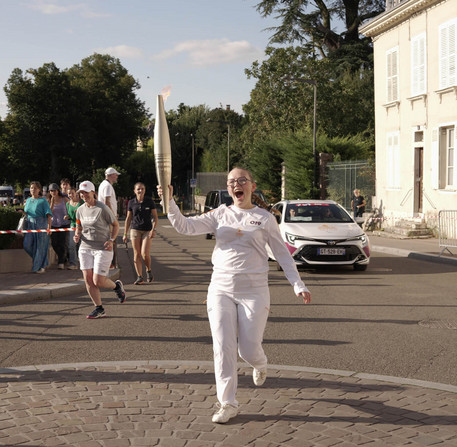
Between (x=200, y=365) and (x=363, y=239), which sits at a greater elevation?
(x=363, y=239)

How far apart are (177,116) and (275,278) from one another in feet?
272

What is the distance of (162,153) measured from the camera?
5.01m

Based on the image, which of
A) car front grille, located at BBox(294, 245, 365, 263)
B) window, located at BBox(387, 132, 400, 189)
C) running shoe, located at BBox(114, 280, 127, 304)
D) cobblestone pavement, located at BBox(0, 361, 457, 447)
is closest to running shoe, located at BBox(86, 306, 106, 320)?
running shoe, located at BBox(114, 280, 127, 304)

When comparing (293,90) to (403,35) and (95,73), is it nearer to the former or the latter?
(403,35)

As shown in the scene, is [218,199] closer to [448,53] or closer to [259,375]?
[448,53]

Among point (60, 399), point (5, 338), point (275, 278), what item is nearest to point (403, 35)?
point (275, 278)

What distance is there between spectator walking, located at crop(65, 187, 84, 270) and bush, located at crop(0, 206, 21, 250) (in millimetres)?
1129

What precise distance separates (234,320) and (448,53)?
68.2 feet

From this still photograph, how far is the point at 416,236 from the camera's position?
23.8 m

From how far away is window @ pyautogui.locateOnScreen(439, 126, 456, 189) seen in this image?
77.3ft

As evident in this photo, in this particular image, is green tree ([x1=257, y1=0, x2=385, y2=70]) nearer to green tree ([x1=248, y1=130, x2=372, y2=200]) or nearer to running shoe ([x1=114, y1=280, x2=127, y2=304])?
green tree ([x1=248, y1=130, x2=372, y2=200])

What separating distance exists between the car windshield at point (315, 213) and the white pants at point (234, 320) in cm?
1035

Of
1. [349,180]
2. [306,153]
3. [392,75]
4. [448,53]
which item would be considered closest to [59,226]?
[448,53]

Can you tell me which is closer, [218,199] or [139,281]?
[139,281]
